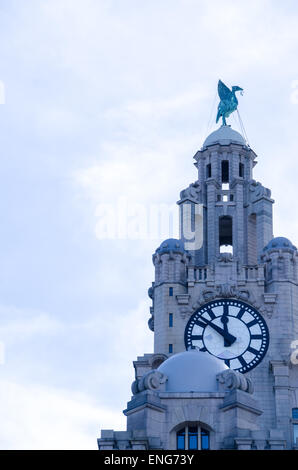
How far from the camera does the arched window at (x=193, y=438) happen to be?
71.9 meters

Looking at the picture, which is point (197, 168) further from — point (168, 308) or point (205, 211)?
point (168, 308)

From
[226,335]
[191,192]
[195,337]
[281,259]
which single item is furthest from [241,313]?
[191,192]

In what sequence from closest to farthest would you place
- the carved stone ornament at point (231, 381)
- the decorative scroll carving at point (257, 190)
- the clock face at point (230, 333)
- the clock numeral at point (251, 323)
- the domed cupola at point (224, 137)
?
the carved stone ornament at point (231, 381) < the clock face at point (230, 333) < the clock numeral at point (251, 323) < the decorative scroll carving at point (257, 190) < the domed cupola at point (224, 137)

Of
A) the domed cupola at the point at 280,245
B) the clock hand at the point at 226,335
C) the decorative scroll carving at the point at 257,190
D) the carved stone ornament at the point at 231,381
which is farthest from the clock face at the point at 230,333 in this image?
the carved stone ornament at the point at 231,381

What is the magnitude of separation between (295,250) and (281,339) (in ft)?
20.4

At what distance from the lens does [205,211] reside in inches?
3819

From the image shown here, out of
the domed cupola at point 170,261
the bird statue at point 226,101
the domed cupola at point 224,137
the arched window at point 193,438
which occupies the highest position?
the bird statue at point 226,101

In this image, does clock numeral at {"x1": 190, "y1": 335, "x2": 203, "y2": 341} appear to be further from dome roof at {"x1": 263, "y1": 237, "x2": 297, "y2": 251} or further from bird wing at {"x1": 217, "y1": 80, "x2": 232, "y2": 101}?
bird wing at {"x1": 217, "y1": 80, "x2": 232, "y2": 101}

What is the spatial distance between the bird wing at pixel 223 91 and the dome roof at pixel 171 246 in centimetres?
1445

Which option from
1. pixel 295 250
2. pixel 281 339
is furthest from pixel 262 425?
pixel 295 250

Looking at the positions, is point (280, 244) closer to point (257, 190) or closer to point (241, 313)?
point (241, 313)

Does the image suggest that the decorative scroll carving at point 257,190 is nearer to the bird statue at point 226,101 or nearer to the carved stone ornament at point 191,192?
the carved stone ornament at point 191,192
